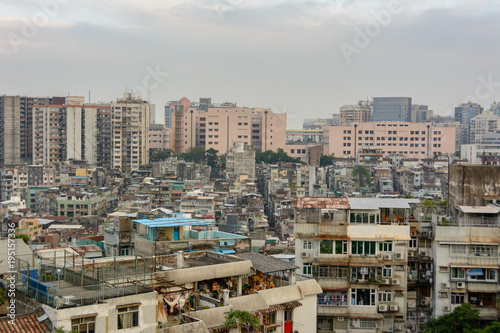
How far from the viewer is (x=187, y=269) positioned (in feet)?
27.7

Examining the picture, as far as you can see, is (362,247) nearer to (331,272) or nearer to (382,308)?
(331,272)

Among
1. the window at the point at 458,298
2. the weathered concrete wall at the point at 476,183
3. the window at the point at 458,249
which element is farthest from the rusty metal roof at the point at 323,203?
the weathered concrete wall at the point at 476,183

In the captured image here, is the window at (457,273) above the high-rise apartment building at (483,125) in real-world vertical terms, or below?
below

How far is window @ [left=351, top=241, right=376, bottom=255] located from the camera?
11.3 metres

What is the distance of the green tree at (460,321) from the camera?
35.3 feet

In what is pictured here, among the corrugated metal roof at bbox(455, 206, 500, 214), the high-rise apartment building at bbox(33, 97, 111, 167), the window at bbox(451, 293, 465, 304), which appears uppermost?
the high-rise apartment building at bbox(33, 97, 111, 167)

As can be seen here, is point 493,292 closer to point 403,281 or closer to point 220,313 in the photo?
point 403,281

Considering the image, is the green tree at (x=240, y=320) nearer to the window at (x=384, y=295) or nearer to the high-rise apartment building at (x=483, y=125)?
the window at (x=384, y=295)

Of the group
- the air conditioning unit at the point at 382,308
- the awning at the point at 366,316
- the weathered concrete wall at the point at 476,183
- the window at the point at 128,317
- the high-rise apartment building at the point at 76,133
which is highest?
the high-rise apartment building at the point at 76,133

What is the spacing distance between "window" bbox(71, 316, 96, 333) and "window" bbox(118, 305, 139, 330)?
1.05 feet

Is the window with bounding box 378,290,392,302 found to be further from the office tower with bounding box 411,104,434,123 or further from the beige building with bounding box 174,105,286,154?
the office tower with bounding box 411,104,434,123

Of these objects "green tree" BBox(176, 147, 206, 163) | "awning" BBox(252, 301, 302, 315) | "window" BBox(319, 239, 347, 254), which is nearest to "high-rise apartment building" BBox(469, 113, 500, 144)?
"green tree" BBox(176, 147, 206, 163)

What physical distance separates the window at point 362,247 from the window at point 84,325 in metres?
5.67

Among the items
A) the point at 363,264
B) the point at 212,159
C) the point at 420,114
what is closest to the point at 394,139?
the point at 212,159
